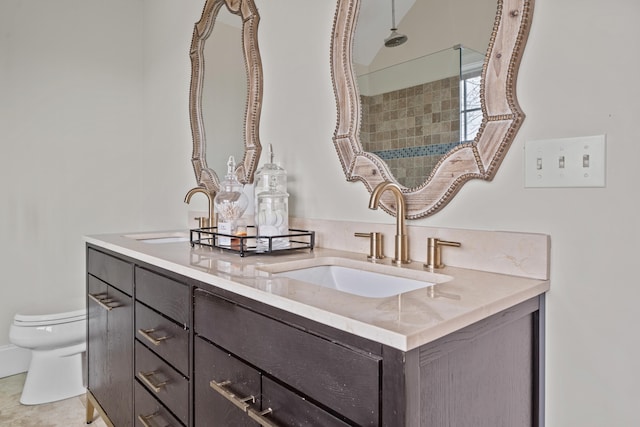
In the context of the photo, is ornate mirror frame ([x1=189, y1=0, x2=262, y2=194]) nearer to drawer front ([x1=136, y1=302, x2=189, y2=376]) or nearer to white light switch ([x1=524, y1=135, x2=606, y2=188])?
drawer front ([x1=136, y1=302, x2=189, y2=376])

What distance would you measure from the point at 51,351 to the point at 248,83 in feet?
5.80

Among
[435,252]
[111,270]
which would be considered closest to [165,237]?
[111,270]

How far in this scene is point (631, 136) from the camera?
2.81ft

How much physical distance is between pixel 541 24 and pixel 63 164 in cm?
277

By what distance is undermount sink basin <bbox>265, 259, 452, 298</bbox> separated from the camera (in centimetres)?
109

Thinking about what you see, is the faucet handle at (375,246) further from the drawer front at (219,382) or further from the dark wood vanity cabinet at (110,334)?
the dark wood vanity cabinet at (110,334)

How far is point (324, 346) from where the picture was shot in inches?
29.2

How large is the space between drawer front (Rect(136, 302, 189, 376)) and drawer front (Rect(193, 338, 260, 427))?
0.08 meters

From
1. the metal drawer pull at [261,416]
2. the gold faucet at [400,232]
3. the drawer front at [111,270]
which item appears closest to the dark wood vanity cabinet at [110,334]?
the drawer front at [111,270]

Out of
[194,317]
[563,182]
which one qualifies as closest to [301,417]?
[194,317]

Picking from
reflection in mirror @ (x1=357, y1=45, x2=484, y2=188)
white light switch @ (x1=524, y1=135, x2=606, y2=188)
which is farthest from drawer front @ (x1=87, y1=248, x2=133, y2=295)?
white light switch @ (x1=524, y1=135, x2=606, y2=188)

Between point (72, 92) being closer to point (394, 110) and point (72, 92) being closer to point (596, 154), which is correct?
point (394, 110)

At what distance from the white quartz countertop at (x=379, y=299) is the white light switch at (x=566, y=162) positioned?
24cm

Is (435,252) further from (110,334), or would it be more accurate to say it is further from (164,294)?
(110,334)
